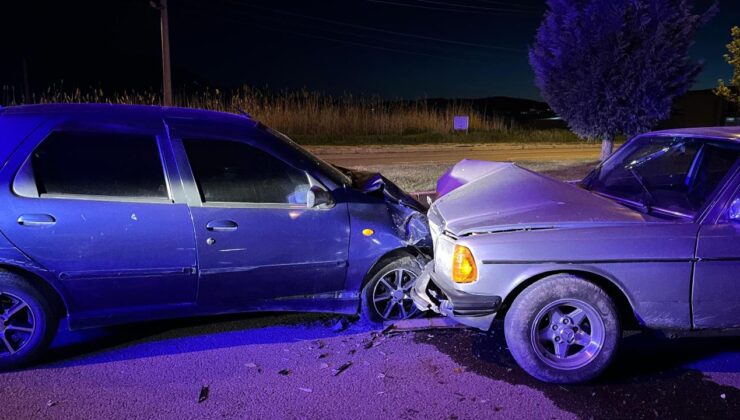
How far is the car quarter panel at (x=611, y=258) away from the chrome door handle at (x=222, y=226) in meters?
1.67

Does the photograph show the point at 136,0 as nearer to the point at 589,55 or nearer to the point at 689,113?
the point at 589,55

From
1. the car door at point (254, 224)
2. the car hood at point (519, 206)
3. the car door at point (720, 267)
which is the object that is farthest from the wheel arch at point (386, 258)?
the car door at point (720, 267)

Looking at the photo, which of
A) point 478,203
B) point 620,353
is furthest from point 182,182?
point 620,353

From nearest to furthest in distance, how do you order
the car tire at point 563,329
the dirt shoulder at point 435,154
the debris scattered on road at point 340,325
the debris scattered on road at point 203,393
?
the debris scattered on road at point 203,393, the car tire at point 563,329, the debris scattered on road at point 340,325, the dirt shoulder at point 435,154

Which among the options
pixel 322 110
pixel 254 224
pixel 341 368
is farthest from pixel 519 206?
pixel 322 110

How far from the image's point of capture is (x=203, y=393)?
353 centimetres

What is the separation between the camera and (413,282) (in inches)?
178

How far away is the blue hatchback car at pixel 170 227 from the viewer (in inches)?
150

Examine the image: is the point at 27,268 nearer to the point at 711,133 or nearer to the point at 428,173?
the point at 711,133

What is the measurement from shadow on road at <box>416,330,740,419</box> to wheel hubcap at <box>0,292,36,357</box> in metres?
2.78

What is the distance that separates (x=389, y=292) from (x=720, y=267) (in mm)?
2284

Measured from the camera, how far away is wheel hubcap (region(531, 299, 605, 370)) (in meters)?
3.63

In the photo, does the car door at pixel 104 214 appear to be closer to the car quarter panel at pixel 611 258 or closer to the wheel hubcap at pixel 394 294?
the wheel hubcap at pixel 394 294

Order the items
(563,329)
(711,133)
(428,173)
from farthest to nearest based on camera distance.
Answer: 1. (428,173)
2. (711,133)
3. (563,329)
